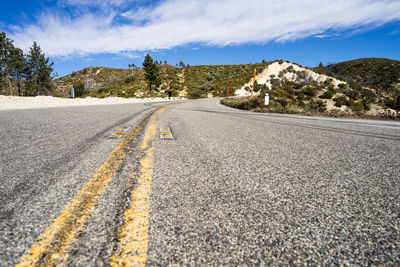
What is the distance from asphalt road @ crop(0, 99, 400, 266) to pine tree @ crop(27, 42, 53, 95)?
47757 millimetres

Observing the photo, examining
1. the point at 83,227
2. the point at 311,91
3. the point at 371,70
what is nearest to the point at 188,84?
the point at 311,91

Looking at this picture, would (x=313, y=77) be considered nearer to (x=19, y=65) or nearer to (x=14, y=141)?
(x=14, y=141)

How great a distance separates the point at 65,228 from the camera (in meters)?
0.96

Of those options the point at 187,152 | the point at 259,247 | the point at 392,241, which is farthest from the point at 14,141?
the point at 392,241

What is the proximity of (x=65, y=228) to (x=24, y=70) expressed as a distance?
50614 millimetres

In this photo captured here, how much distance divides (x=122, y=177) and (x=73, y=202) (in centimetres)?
43

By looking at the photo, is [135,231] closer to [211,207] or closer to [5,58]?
[211,207]

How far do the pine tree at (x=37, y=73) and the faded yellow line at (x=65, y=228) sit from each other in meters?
49.0

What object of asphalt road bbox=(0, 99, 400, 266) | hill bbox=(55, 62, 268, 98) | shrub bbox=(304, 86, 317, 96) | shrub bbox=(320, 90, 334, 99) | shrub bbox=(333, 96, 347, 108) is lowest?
asphalt road bbox=(0, 99, 400, 266)

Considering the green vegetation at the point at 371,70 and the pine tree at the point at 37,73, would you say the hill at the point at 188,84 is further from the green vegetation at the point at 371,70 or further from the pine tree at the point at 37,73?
the green vegetation at the point at 371,70

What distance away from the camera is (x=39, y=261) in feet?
2.51

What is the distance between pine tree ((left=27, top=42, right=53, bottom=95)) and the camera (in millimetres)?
38469

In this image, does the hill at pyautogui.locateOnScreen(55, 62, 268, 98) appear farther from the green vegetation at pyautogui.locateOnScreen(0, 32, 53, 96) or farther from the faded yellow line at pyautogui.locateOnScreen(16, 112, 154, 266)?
the faded yellow line at pyautogui.locateOnScreen(16, 112, 154, 266)

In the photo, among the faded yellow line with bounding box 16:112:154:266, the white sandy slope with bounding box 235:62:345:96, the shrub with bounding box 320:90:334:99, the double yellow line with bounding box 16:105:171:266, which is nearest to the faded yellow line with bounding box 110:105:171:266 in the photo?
the double yellow line with bounding box 16:105:171:266
